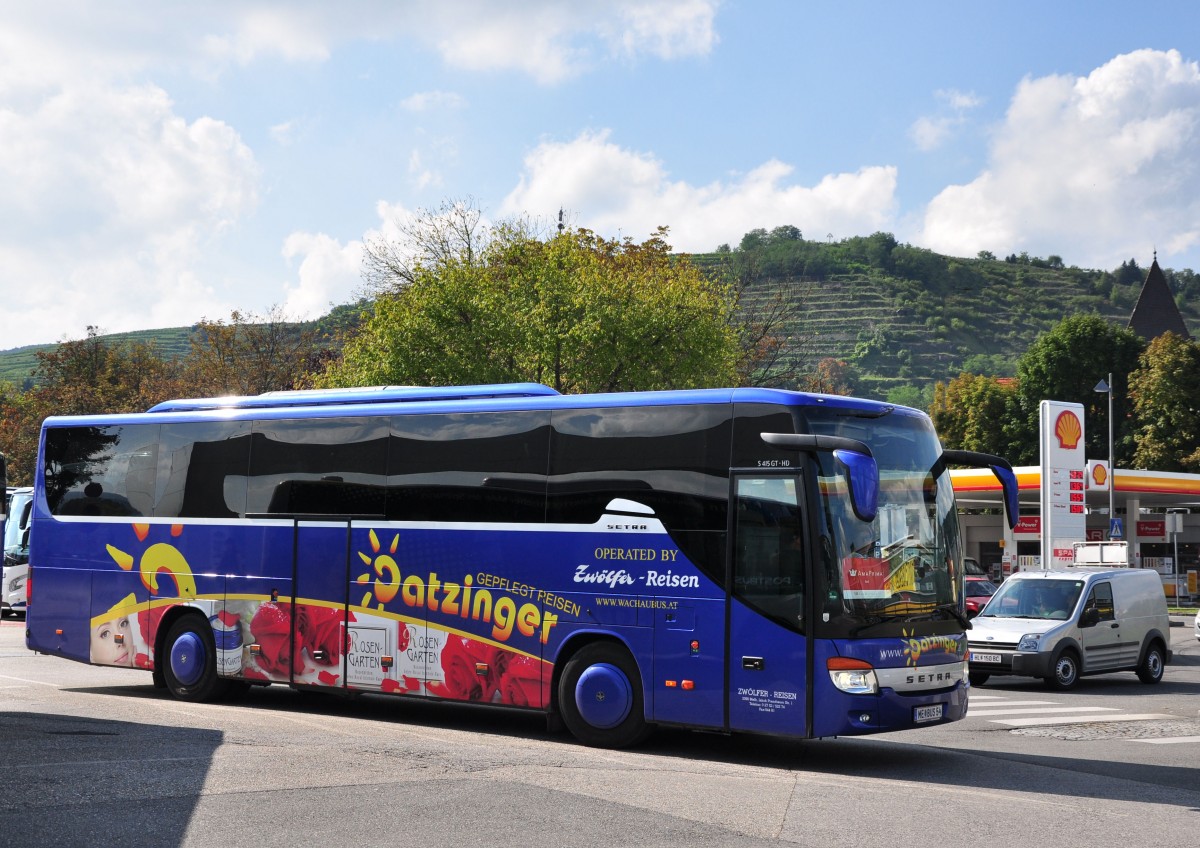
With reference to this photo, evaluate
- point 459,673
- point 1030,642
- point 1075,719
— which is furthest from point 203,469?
point 1030,642

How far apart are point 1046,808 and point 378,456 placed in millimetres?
7869

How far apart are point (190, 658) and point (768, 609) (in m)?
7.73

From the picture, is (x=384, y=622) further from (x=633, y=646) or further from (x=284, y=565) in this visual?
(x=633, y=646)

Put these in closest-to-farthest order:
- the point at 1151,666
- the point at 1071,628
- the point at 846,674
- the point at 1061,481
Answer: the point at 846,674
the point at 1071,628
the point at 1151,666
the point at 1061,481

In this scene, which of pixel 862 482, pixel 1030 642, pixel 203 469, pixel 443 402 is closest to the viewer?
pixel 862 482

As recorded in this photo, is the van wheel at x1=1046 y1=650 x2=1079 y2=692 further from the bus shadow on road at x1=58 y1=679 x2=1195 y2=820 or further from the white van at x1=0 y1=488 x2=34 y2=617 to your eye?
the white van at x1=0 y1=488 x2=34 y2=617

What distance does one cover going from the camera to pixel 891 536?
12281 millimetres

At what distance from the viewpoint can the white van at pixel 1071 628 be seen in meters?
21.2

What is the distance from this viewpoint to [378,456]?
14992 millimetres

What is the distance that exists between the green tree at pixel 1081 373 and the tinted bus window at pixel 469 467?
6319 cm

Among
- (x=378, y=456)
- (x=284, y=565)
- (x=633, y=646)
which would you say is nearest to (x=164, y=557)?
(x=284, y=565)

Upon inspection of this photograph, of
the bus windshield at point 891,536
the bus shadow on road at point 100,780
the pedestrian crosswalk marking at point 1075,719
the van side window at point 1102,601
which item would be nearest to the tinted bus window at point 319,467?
the bus shadow on road at point 100,780

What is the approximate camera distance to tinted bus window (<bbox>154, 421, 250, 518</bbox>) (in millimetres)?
16203

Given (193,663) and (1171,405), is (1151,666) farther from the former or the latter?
A: (1171,405)
